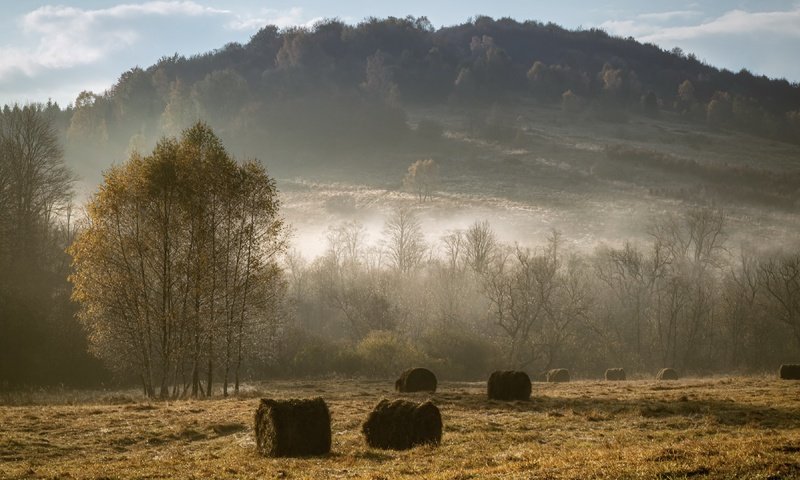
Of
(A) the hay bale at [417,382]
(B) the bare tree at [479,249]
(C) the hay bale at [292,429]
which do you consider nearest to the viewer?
(C) the hay bale at [292,429]

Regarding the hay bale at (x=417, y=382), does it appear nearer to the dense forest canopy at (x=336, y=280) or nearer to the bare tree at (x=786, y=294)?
the dense forest canopy at (x=336, y=280)

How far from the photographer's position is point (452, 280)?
9506 cm

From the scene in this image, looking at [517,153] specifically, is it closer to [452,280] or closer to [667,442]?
[452,280]

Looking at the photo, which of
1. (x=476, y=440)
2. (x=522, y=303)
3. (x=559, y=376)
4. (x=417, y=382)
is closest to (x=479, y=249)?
(x=522, y=303)

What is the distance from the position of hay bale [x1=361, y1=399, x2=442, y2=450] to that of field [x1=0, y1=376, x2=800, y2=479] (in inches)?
22.7

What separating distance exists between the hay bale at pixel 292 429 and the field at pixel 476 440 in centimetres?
56

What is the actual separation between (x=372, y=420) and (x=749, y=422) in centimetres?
1337

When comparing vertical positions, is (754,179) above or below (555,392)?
above

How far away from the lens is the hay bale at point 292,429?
22141mm

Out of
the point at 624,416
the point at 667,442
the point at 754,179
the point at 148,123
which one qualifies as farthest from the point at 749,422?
the point at 148,123

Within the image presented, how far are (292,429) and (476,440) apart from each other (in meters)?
5.92

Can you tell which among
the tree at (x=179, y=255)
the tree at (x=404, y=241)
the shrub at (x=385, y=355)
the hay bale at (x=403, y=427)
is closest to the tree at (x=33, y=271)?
the tree at (x=179, y=255)

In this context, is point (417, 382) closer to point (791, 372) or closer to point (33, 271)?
point (791, 372)

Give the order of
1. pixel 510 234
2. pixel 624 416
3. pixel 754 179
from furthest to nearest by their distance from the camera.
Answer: pixel 754 179 → pixel 510 234 → pixel 624 416
